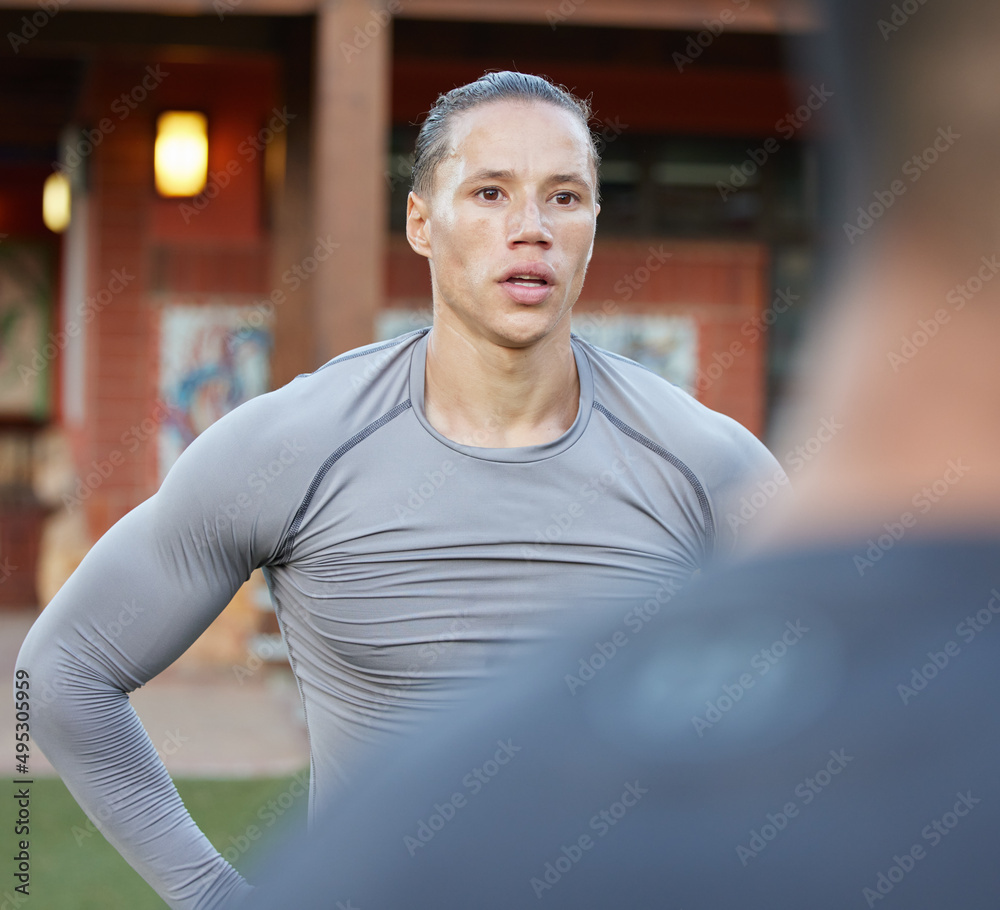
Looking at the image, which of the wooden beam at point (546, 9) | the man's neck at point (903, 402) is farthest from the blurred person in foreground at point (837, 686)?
the wooden beam at point (546, 9)

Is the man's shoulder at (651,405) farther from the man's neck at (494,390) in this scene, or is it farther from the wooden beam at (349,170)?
the wooden beam at (349,170)

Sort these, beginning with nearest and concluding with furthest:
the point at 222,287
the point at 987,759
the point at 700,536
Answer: the point at 987,759 → the point at 700,536 → the point at 222,287

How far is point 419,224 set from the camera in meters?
1.72

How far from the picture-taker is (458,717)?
49cm

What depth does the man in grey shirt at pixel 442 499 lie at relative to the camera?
151 centimetres

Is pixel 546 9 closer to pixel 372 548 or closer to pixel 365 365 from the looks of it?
pixel 365 365

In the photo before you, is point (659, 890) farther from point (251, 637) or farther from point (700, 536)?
point (251, 637)

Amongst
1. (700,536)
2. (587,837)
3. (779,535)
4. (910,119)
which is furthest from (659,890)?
(700,536)

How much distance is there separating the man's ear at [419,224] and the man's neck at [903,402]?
121 centimetres

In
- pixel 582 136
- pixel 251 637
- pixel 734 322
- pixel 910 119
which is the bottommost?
pixel 251 637

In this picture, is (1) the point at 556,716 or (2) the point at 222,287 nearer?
(1) the point at 556,716

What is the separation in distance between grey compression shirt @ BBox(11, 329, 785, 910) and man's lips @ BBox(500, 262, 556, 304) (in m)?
0.17

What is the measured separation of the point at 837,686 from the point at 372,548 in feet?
3.53

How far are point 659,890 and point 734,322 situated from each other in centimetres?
793
